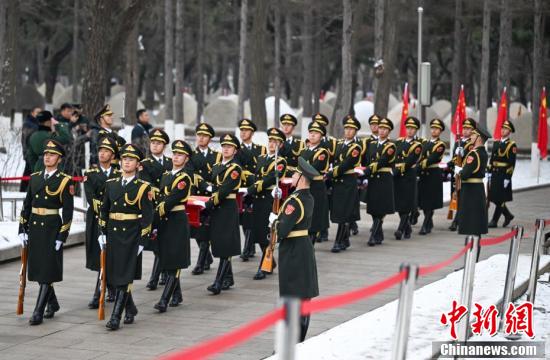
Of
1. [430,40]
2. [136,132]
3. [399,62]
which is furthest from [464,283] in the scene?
[399,62]

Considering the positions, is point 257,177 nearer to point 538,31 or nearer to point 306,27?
point 538,31

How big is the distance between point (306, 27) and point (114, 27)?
23354 millimetres

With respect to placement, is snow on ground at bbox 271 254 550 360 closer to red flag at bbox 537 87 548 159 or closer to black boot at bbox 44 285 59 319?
black boot at bbox 44 285 59 319

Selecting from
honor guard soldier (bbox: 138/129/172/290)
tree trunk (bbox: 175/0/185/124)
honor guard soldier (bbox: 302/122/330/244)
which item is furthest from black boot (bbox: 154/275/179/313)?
tree trunk (bbox: 175/0/185/124)

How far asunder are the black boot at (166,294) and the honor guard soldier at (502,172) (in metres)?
8.98

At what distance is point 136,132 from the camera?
66.7 feet

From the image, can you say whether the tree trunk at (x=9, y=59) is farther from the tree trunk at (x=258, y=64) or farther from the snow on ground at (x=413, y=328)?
the snow on ground at (x=413, y=328)

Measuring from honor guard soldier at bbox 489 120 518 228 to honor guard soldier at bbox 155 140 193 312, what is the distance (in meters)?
8.78

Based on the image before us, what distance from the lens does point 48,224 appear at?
38.8ft

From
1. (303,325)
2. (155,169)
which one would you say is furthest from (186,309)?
(303,325)

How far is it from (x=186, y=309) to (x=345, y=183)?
5.60 meters

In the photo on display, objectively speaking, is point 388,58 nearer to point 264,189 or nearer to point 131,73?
point 131,73

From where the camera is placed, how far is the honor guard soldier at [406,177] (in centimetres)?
1891

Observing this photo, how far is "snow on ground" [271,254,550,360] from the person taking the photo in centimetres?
951
